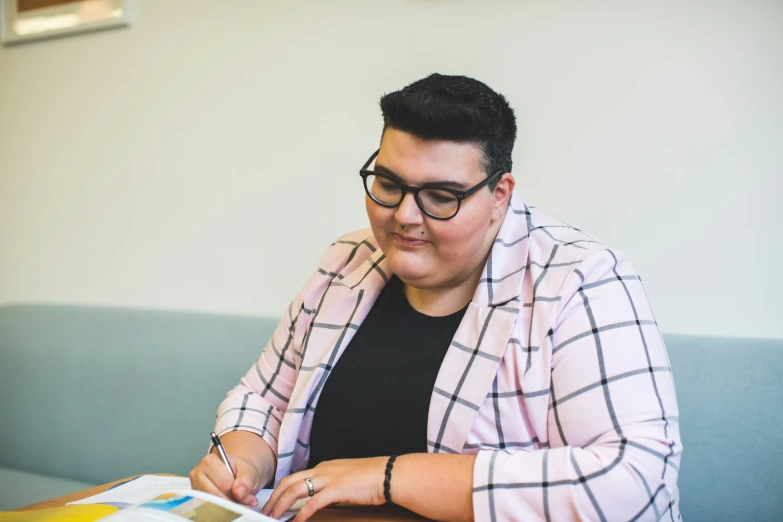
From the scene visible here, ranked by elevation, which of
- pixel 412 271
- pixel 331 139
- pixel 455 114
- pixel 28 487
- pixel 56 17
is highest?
pixel 56 17

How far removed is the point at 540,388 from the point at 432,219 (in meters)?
0.34

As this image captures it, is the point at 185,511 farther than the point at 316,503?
No

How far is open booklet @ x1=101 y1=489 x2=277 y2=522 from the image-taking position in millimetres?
812

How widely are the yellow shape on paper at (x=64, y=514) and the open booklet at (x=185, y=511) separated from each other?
79 millimetres

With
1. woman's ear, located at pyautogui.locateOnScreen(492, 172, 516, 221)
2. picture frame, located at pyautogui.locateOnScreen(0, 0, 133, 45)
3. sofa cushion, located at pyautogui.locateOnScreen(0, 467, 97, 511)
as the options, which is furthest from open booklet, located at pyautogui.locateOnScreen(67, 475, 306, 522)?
picture frame, located at pyautogui.locateOnScreen(0, 0, 133, 45)

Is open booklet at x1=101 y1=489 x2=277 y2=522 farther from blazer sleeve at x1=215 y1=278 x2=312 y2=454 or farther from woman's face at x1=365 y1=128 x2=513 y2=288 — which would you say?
woman's face at x1=365 y1=128 x2=513 y2=288

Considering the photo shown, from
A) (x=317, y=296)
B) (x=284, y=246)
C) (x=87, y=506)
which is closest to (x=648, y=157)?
(x=317, y=296)

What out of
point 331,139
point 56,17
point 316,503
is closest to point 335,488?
point 316,503

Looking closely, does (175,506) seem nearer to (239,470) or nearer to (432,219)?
(239,470)

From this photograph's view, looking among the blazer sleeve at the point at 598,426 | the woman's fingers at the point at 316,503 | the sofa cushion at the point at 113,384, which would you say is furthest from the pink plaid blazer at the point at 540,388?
the sofa cushion at the point at 113,384

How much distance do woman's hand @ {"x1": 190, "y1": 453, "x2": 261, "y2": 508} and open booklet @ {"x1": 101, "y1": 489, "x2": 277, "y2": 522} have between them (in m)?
0.17

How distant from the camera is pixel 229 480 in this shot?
43.6 inches

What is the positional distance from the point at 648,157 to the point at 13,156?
2.26 meters

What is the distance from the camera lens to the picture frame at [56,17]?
2.20 meters
